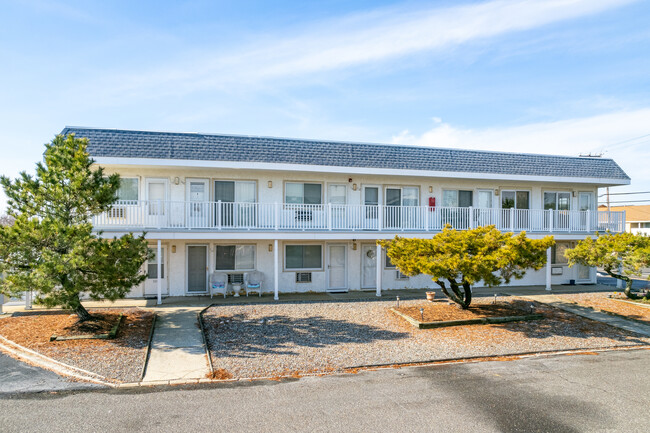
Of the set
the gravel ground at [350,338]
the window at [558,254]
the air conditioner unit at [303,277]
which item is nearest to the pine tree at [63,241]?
the gravel ground at [350,338]

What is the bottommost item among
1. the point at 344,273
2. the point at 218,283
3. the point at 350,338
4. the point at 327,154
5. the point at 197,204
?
the point at 350,338

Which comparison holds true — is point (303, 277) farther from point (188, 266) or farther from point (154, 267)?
point (154, 267)

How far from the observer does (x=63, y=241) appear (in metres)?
9.38

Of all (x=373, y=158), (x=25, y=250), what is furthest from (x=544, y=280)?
(x=25, y=250)

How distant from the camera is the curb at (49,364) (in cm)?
742

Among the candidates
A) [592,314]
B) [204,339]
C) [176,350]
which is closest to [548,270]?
[592,314]

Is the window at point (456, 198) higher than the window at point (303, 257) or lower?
higher

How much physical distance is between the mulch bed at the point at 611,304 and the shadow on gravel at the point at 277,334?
8019 millimetres

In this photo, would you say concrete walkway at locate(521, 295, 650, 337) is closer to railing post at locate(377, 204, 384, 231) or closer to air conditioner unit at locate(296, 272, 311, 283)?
railing post at locate(377, 204, 384, 231)

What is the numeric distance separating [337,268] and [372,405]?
388 inches

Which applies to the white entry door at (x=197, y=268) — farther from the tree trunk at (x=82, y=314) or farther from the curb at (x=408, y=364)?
the curb at (x=408, y=364)

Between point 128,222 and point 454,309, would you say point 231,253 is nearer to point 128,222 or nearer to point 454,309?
point 128,222

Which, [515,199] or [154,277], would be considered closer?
[154,277]

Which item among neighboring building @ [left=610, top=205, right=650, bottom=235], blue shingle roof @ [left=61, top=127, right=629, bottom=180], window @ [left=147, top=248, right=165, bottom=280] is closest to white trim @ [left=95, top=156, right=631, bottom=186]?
blue shingle roof @ [left=61, top=127, right=629, bottom=180]
